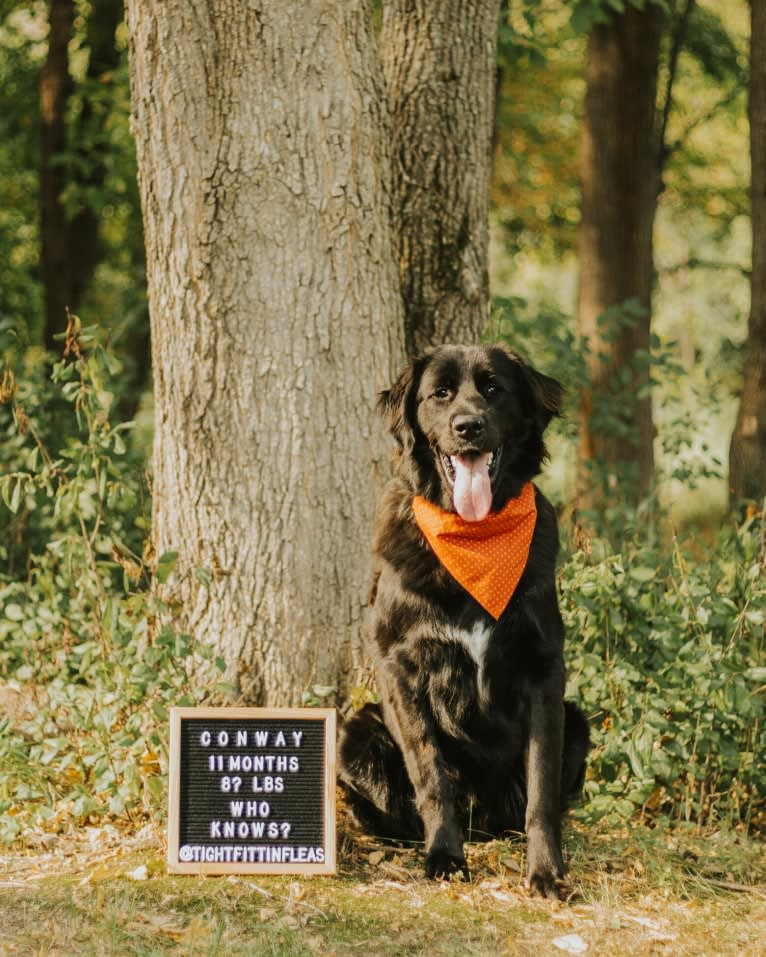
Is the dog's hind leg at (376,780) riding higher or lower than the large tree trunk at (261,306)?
lower

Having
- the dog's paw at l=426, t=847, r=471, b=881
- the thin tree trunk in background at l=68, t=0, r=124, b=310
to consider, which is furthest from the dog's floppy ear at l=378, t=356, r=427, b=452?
the thin tree trunk in background at l=68, t=0, r=124, b=310

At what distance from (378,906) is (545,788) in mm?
665

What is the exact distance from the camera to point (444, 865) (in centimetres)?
363

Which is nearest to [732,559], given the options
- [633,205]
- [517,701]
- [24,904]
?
[517,701]

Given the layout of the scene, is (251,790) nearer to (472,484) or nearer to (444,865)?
(444,865)

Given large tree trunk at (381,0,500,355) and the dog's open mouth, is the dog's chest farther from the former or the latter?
large tree trunk at (381,0,500,355)

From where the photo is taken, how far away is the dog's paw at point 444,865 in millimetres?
3607

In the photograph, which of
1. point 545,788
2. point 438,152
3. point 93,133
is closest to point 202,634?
point 545,788

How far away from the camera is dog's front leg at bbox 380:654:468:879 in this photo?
A: 368 centimetres

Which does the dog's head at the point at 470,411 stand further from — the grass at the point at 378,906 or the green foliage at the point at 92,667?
the grass at the point at 378,906

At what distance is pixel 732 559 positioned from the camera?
4.72 meters

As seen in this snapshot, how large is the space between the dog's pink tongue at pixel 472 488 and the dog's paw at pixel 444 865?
3.65ft

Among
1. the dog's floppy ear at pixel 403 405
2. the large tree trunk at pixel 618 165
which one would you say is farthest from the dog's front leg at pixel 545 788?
the large tree trunk at pixel 618 165

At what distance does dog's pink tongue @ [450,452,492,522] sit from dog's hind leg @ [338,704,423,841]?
88 centimetres
